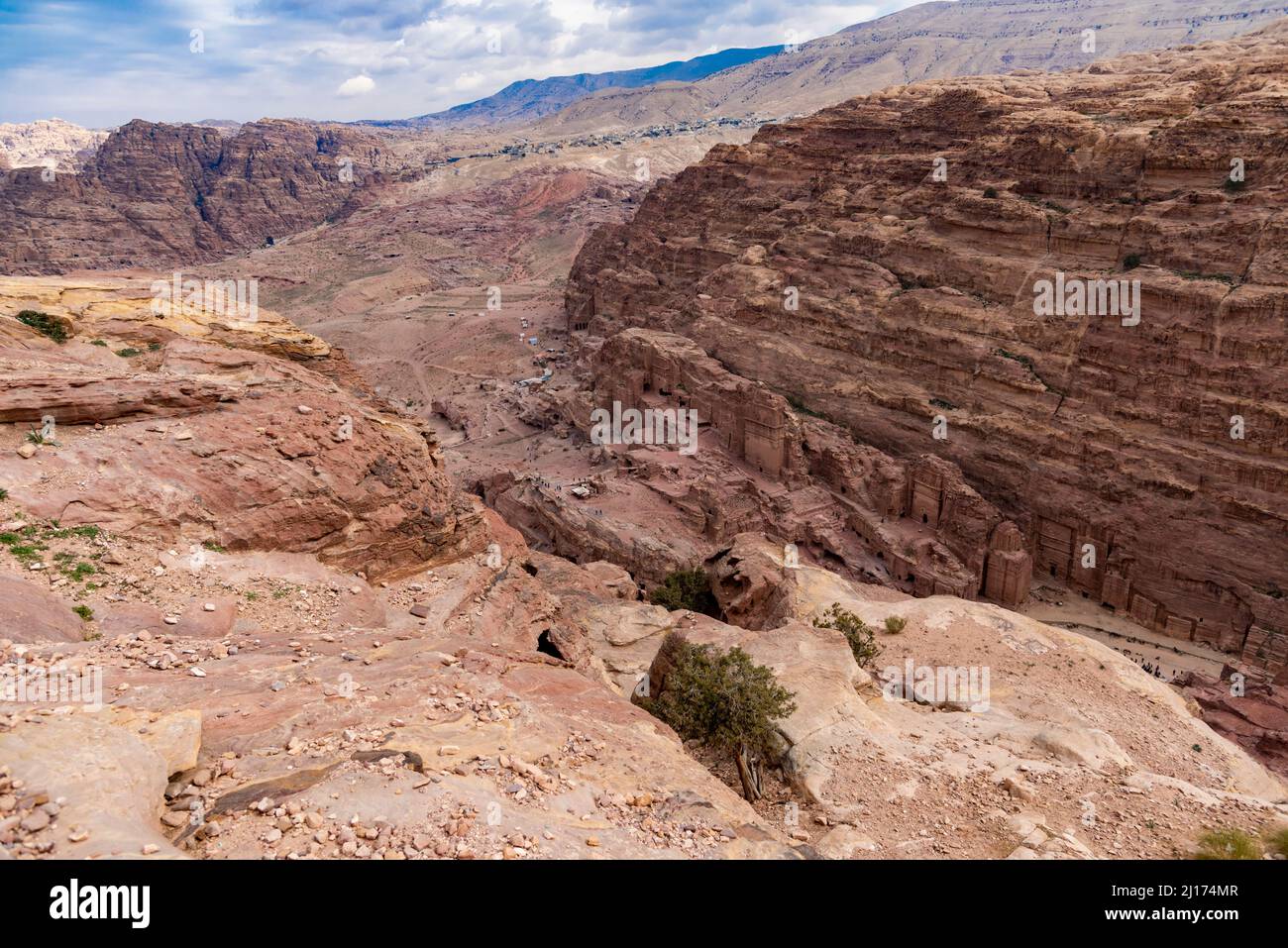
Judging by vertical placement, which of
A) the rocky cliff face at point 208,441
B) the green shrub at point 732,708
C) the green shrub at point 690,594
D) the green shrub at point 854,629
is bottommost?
the green shrub at point 690,594

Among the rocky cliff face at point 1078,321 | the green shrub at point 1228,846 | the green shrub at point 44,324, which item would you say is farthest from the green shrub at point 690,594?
the green shrub at point 44,324

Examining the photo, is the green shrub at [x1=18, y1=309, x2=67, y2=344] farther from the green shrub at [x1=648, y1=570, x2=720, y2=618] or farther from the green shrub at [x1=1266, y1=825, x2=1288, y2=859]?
the green shrub at [x1=1266, y1=825, x2=1288, y2=859]

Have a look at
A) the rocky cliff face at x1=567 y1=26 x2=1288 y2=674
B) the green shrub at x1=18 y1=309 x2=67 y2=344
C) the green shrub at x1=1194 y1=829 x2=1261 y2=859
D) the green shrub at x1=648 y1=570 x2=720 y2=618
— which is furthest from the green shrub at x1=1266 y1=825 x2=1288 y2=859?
the green shrub at x1=18 y1=309 x2=67 y2=344

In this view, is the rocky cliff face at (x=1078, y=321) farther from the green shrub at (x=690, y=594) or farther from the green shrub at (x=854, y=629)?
the green shrub at (x=854, y=629)

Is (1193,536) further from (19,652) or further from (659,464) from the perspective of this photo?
(19,652)

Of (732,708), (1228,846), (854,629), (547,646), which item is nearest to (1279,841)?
(1228,846)

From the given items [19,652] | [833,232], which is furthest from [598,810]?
[833,232]
